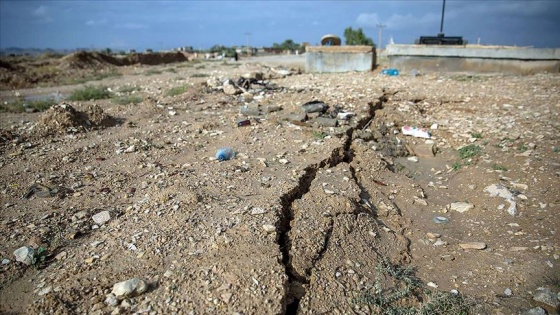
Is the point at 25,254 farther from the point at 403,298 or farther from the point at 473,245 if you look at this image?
the point at 473,245

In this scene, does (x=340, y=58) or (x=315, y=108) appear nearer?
(x=315, y=108)

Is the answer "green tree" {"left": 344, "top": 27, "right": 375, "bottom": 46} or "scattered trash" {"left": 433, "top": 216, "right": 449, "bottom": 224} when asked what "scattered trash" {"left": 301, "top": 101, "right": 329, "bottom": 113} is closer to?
"scattered trash" {"left": 433, "top": 216, "right": 449, "bottom": 224}

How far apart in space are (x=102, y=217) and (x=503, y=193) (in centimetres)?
355

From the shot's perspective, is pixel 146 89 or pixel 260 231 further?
pixel 146 89

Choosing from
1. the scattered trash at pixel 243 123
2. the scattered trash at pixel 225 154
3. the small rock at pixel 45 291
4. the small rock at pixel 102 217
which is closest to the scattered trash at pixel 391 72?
the scattered trash at pixel 243 123

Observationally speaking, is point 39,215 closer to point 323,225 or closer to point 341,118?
point 323,225

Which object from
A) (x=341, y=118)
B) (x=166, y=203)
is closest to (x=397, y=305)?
(x=166, y=203)

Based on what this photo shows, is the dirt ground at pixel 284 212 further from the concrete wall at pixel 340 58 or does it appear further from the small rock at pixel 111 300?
the concrete wall at pixel 340 58

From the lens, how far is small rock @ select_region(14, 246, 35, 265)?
6.69 feet

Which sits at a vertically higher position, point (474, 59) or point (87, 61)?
point (87, 61)

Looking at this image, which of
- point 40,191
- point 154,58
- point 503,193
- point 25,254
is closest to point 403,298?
point 503,193

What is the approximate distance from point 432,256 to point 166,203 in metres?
2.08

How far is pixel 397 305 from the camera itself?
1.96m

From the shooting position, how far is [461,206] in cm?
314
